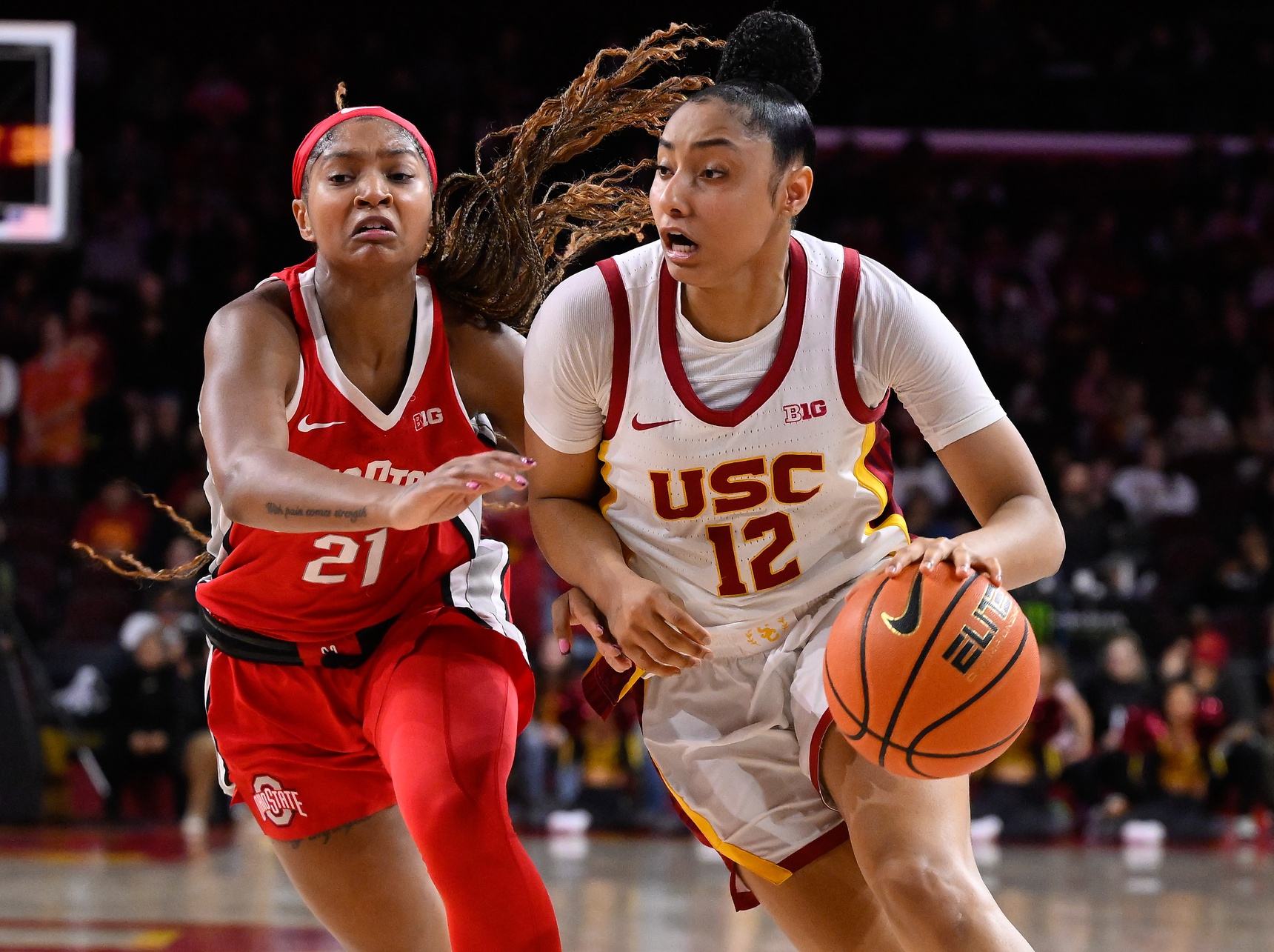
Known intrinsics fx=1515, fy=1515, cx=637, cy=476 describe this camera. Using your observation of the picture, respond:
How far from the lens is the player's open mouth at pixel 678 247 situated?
8.64ft

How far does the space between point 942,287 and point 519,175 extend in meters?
9.09

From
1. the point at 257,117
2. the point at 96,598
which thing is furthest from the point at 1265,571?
the point at 257,117

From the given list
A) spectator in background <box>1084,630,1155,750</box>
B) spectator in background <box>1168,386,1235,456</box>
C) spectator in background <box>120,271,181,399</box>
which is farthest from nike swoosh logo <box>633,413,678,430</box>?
spectator in background <box>1168,386,1235,456</box>

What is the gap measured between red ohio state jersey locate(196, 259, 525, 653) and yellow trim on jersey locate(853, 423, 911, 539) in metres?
0.77

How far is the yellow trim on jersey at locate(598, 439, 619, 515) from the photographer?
2824 mm

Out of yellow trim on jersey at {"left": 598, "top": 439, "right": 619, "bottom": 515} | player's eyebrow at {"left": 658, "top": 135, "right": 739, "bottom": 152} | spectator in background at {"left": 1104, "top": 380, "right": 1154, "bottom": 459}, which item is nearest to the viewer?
player's eyebrow at {"left": 658, "top": 135, "right": 739, "bottom": 152}

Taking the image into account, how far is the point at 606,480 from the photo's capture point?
287 centimetres

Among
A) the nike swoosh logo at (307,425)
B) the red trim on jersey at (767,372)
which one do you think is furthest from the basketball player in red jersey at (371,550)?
the red trim on jersey at (767,372)

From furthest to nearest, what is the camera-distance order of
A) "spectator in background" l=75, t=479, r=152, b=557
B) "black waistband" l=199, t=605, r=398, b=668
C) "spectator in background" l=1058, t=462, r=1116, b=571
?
"spectator in background" l=1058, t=462, r=1116, b=571 → "spectator in background" l=75, t=479, r=152, b=557 → "black waistband" l=199, t=605, r=398, b=668

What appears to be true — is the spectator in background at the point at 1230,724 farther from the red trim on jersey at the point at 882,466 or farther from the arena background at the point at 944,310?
the red trim on jersey at the point at 882,466

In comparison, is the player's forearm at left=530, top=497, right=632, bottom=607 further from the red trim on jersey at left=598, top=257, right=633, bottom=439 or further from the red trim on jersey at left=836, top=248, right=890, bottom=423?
the red trim on jersey at left=836, top=248, right=890, bottom=423

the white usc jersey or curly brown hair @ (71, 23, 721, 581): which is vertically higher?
curly brown hair @ (71, 23, 721, 581)

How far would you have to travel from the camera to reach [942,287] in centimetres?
1198

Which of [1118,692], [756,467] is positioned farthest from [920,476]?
[756,467]
